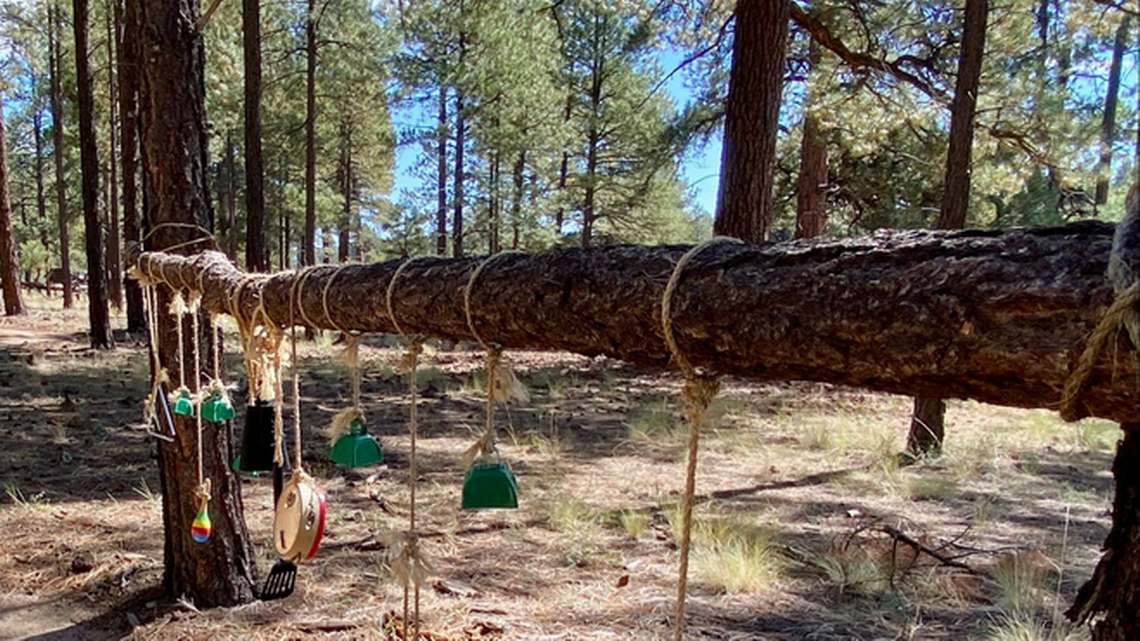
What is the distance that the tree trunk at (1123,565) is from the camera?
81 cm

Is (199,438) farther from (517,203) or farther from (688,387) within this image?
(517,203)

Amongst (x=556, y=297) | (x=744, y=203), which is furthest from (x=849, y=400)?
(x=556, y=297)

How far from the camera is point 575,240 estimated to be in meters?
20.8

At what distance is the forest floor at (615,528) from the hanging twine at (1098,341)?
0.51 m

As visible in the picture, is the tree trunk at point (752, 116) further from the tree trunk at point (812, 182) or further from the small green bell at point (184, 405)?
the small green bell at point (184, 405)

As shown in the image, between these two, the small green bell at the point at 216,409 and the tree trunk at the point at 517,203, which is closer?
the small green bell at the point at 216,409

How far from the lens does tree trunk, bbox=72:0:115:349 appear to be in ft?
34.4

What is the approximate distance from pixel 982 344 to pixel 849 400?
829 cm

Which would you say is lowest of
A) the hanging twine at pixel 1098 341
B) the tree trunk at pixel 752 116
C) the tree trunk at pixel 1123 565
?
the tree trunk at pixel 1123 565

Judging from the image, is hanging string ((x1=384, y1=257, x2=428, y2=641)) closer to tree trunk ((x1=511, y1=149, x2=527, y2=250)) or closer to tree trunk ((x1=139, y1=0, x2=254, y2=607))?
tree trunk ((x1=139, y1=0, x2=254, y2=607))

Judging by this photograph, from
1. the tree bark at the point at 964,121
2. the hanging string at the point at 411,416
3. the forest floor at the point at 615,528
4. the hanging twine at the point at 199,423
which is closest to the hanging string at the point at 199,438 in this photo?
the hanging twine at the point at 199,423

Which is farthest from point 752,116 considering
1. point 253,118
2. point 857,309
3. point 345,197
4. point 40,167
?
point 40,167

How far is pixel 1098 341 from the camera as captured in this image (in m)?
0.69

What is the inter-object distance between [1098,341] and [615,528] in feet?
12.6
